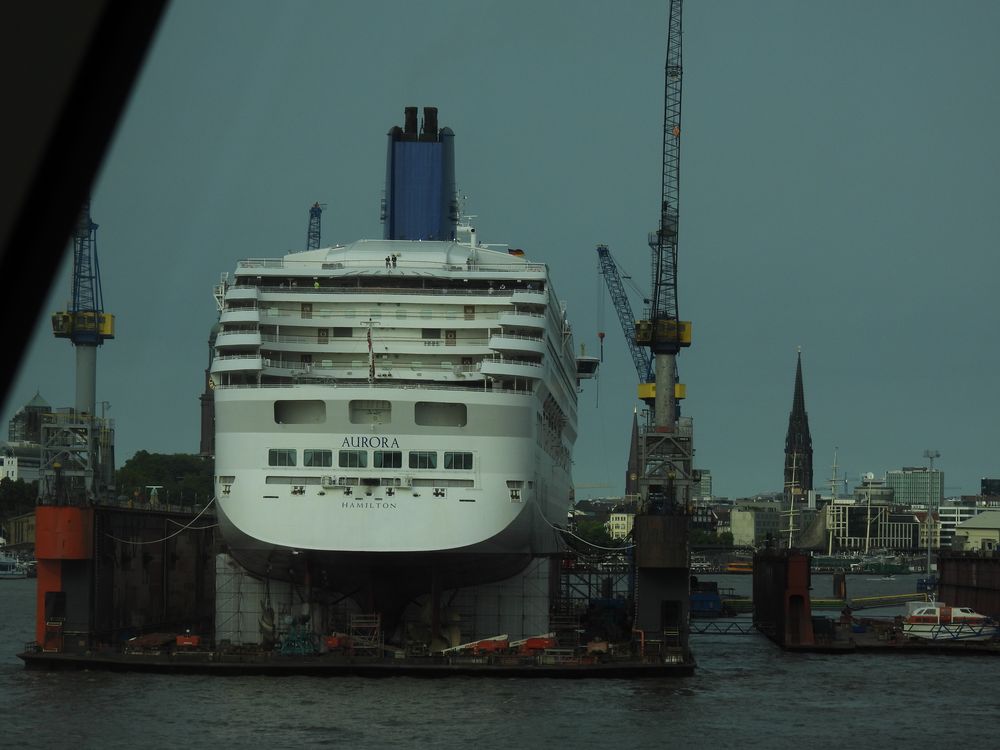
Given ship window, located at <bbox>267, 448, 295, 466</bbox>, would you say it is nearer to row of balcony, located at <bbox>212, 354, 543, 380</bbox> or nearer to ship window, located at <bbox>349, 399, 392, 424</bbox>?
ship window, located at <bbox>349, 399, 392, 424</bbox>

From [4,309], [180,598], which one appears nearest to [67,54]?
[4,309]

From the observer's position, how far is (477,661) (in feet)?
155

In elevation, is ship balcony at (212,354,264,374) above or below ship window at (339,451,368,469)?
above

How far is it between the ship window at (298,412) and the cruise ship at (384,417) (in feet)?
0.20

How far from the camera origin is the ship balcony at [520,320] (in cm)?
4997

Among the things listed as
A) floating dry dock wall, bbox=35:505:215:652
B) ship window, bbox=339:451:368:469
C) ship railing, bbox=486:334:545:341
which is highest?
ship railing, bbox=486:334:545:341

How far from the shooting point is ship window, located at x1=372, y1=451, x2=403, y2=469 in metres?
46.4

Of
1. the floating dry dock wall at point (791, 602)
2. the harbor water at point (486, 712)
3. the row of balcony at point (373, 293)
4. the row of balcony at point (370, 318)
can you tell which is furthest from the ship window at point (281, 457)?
the floating dry dock wall at point (791, 602)

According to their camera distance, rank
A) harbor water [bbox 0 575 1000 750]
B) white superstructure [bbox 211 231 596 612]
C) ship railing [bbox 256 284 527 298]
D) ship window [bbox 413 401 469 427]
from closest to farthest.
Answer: harbor water [bbox 0 575 1000 750]
white superstructure [bbox 211 231 596 612]
ship window [bbox 413 401 469 427]
ship railing [bbox 256 284 527 298]

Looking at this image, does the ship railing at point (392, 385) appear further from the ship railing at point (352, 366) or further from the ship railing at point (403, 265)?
the ship railing at point (403, 265)

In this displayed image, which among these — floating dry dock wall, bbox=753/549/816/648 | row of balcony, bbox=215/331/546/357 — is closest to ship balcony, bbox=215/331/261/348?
row of balcony, bbox=215/331/546/357

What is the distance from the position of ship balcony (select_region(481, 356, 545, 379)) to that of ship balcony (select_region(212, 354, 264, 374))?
7022 millimetres

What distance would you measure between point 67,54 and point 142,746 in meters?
36.5

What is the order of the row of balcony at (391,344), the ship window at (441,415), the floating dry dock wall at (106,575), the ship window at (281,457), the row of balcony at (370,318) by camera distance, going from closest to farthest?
the ship window at (281,457) < the ship window at (441,415) < the row of balcony at (391,344) < the row of balcony at (370,318) < the floating dry dock wall at (106,575)
